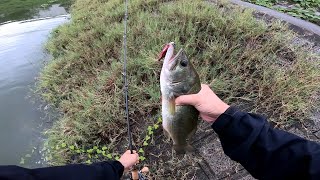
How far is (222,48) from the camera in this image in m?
4.52

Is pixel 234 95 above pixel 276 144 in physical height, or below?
below

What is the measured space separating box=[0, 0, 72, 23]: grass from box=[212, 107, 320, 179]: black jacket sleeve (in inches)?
387

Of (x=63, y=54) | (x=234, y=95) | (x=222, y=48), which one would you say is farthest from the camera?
(x=63, y=54)

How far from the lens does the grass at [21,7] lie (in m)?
10.7

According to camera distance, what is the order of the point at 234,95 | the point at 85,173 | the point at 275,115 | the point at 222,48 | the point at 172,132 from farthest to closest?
the point at 222,48
the point at 234,95
the point at 275,115
the point at 172,132
the point at 85,173

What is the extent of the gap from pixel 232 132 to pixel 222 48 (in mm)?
2790

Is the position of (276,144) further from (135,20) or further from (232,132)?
(135,20)

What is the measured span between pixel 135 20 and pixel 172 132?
4152 millimetres

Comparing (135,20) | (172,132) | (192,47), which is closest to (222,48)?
(192,47)

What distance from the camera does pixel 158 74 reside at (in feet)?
14.8

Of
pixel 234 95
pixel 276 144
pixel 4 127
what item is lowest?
pixel 4 127

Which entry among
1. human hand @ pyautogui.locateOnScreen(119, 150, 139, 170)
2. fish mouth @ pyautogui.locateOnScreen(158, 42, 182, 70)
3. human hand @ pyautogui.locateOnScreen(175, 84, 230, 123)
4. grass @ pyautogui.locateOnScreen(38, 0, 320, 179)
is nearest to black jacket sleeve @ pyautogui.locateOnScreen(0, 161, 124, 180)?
human hand @ pyautogui.locateOnScreen(119, 150, 139, 170)

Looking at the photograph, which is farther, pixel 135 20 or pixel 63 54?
pixel 63 54

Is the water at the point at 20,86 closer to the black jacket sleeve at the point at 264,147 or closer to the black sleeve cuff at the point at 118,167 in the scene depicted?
the black sleeve cuff at the point at 118,167
